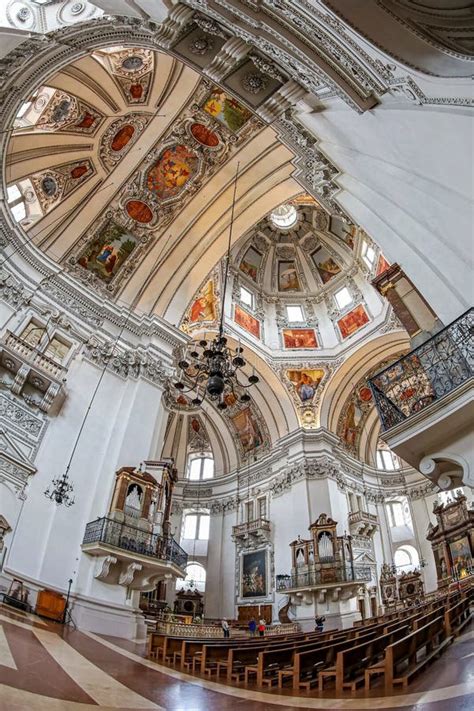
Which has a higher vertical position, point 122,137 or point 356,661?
point 122,137

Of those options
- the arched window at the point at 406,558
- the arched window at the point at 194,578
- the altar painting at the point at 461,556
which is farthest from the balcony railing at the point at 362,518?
the arched window at the point at 194,578

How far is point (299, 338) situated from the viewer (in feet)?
65.2

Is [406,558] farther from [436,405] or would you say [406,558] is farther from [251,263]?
[436,405]

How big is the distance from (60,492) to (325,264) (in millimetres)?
16415

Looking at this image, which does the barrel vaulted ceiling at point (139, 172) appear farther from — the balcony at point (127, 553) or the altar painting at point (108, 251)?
Answer: the balcony at point (127, 553)

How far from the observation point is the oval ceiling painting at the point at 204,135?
1270 cm

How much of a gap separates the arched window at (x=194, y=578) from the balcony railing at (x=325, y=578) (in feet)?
20.4

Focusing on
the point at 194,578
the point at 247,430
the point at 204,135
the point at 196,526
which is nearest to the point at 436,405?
the point at 204,135

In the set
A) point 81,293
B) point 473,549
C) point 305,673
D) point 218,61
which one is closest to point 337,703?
point 305,673

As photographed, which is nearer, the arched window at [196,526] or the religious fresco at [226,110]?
the religious fresco at [226,110]

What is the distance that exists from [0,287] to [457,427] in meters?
10.8

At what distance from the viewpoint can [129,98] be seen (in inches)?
461

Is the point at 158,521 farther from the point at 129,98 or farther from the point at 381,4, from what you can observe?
the point at 129,98

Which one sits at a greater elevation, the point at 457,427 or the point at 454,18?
the point at 454,18
